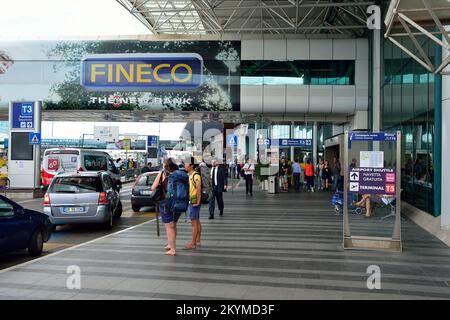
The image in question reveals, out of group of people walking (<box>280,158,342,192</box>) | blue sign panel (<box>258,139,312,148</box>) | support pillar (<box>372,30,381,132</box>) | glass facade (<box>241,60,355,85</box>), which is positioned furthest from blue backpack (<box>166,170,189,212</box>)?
group of people walking (<box>280,158,342,192</box>)

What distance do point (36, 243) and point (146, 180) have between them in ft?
27.8

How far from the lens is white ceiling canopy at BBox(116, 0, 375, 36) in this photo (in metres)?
24.6

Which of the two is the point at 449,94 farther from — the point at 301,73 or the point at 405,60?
the point at 301,73

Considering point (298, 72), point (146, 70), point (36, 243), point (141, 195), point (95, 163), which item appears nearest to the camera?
point (36, 243)

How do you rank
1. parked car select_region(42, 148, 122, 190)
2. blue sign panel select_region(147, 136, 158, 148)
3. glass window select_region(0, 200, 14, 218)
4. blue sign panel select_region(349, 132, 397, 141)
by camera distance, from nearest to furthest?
1. glass window select_region(0, 200, 14, 218)
2. blue sign panel select_region(349, 132, 397, 141)
3. parked car select_region(42, 148, 122, 190)
4. blue sign panel select_region(147, 136, 158, 148)

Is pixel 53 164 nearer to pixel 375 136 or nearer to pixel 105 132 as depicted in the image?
pixel 375 136

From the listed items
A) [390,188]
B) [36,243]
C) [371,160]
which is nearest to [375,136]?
[371,160]

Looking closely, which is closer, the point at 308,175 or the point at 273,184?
the point at 273,184

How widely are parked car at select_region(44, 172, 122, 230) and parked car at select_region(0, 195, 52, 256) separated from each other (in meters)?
2.36

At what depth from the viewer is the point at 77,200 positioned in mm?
12336

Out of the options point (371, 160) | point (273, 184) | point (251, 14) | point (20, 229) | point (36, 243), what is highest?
point (251, 14)

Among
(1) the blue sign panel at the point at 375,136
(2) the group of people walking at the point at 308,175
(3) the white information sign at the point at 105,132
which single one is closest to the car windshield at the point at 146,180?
(1) the blue sign panel at the point at 375,136

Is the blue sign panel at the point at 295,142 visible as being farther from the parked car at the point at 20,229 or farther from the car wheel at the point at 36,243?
the car wheel at the point at 36,243

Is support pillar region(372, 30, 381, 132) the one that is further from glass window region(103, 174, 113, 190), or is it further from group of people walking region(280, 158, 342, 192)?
glass window region(103, 174, 113, 190)
